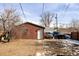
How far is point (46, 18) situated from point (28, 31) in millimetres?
356

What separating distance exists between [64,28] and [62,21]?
0.12m

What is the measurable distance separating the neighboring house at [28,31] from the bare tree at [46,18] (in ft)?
0.31

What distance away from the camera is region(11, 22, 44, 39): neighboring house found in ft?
5.96

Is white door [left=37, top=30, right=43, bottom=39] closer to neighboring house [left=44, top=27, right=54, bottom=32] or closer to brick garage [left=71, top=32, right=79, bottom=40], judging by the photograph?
neighboring house [left=44, top=27, right=54, bottom=32]

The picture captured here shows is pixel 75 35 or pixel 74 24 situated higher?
pixel 74 24

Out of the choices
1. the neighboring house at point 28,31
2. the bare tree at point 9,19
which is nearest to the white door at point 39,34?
the neighboring house at point 28,31

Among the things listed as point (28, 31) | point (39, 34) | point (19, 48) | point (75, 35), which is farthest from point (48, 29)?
point (19, 48)

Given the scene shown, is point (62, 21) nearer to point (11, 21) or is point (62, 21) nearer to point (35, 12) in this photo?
point (35, 12)

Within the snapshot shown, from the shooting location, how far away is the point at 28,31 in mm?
1843

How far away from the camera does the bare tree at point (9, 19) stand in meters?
1.79

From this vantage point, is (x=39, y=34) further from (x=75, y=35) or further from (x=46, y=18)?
(x=75, y=35)

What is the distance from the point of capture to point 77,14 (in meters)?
1.82

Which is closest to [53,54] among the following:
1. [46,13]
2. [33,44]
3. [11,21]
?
[33,44]

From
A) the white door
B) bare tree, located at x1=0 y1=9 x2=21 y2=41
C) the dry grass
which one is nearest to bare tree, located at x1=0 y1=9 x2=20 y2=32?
bare tree, located at x1=0 y1=9 x2=21 y2=41
